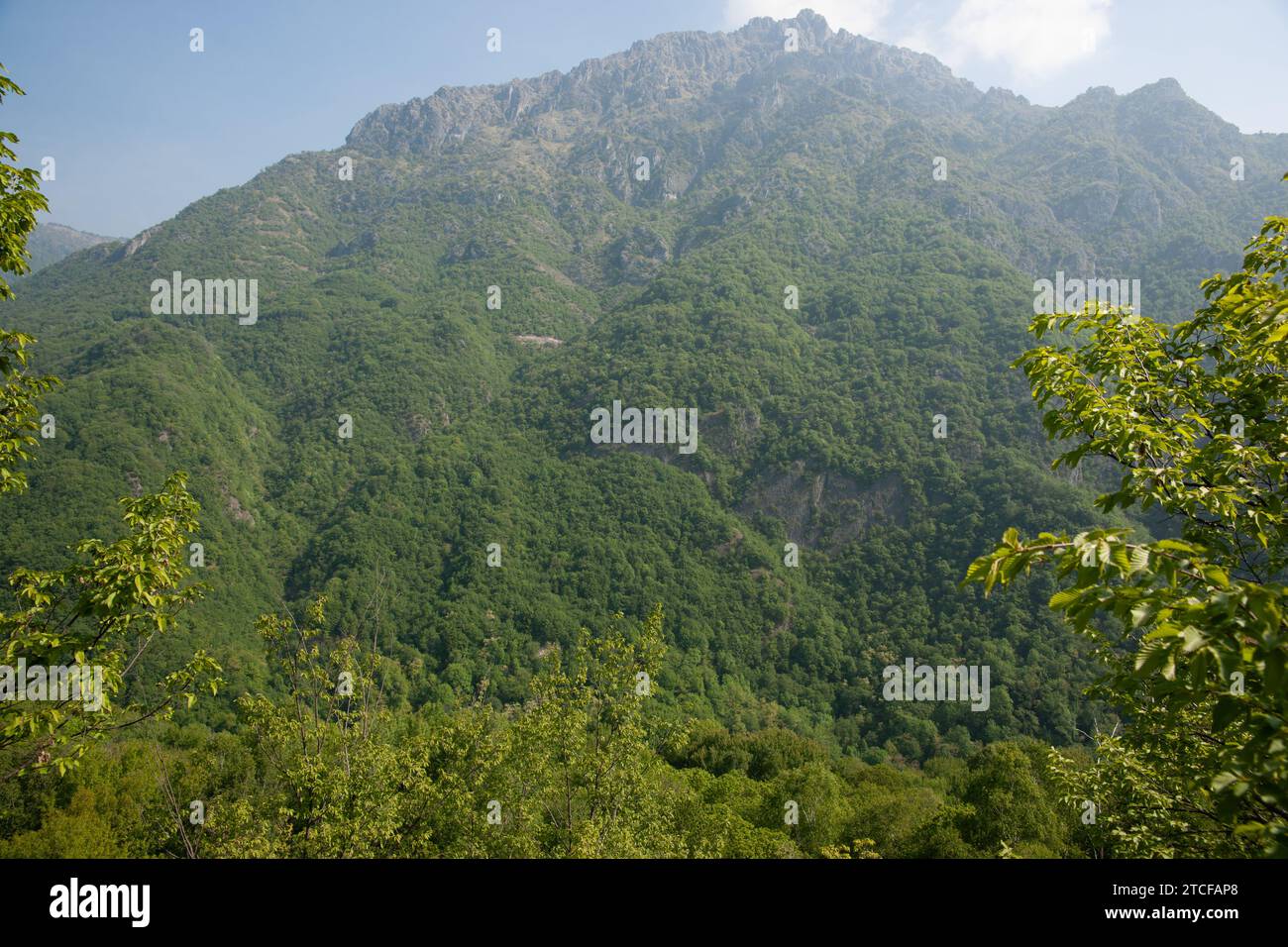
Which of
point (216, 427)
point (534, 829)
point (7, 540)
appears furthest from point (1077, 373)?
point (216, 427)

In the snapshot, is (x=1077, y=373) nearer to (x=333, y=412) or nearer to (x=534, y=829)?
(x=534, y=829)

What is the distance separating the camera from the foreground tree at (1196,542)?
2.62m

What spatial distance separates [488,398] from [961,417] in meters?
120

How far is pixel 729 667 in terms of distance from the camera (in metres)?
Result: 103

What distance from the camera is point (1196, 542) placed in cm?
482

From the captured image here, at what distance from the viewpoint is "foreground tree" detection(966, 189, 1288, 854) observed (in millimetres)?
2625
